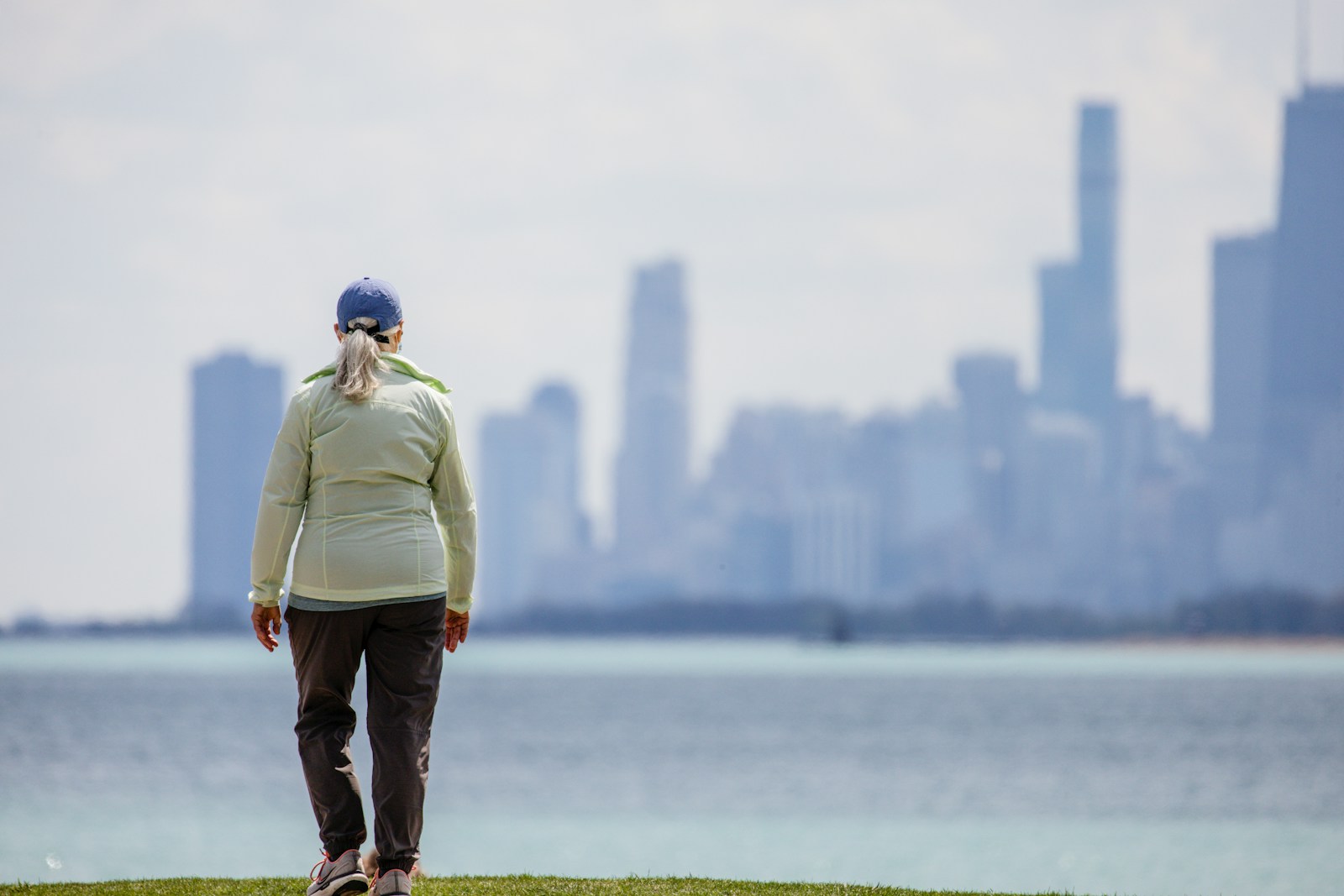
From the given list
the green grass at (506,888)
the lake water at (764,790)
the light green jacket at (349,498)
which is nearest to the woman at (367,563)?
the light green jacket at (349,498)

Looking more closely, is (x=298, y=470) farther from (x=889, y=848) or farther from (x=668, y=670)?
(x=668, y=670)

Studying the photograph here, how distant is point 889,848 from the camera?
89.4 feet

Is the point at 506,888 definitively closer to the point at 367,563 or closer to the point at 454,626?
the point at 454,626

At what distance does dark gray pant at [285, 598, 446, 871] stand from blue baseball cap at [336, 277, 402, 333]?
1252mm

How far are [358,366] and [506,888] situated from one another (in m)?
2.95

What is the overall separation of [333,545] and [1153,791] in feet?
128

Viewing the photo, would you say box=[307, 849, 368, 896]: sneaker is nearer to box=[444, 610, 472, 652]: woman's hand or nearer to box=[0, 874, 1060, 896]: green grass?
box=[0, 874, 1060, 896]: green grass

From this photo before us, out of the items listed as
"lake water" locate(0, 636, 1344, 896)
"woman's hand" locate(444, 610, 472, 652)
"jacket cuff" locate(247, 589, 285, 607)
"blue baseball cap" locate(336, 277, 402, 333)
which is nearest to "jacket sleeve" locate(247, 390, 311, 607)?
"jacket cuff" locate(247, 589, 285, 607)

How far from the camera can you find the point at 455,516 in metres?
6.75

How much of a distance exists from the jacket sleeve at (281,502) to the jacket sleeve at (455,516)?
592 millimetres

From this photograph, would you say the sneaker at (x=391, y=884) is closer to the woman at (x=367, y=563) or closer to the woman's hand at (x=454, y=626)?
the woman at (x=367, y=563)

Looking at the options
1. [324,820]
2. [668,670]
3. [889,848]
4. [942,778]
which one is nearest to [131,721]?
[942,778]

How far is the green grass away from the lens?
7.69 meters

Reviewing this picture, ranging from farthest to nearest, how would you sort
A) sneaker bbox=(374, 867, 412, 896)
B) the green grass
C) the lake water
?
1. the lake water
2. the green grass
3. sneaker bbox=(374, 867, 412, 896)
